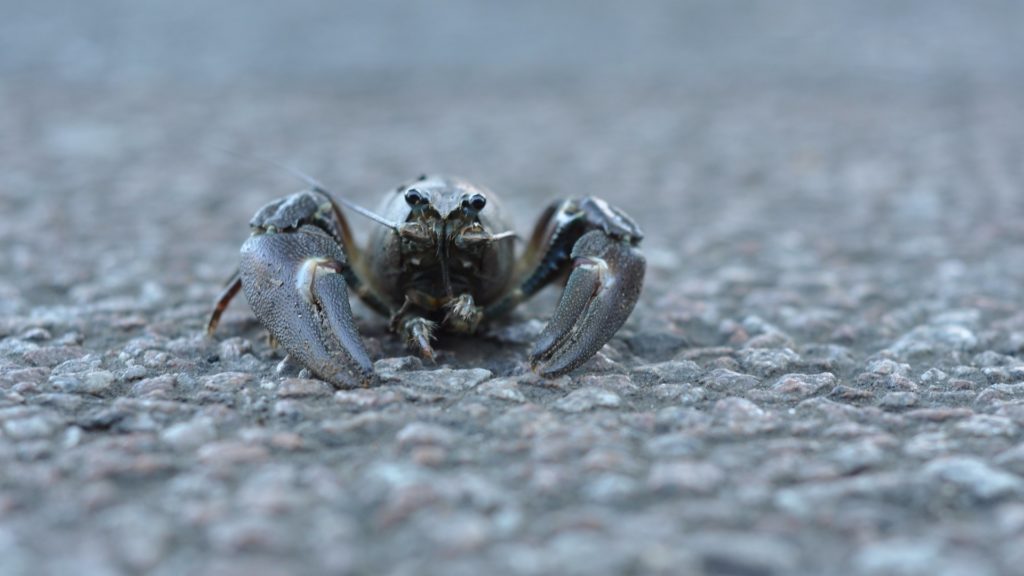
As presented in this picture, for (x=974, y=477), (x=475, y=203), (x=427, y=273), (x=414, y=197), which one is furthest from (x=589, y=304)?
(x=974, y=477)

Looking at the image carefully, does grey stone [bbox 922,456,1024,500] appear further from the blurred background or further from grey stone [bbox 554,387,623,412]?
the blurred background

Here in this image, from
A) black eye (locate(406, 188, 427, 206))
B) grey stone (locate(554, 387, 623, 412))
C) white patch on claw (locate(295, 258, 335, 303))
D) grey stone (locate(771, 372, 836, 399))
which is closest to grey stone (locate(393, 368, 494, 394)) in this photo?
grey stone (locate(554, 387, 623, 412))

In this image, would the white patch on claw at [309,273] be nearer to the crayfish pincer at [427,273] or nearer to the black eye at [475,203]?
the crayfish pincer at [427,273]

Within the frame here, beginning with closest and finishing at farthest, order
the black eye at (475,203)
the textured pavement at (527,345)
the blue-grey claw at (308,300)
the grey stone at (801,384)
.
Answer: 1. the textured pavement at (527,345)
2. the blue-grey claw at (308,300)
3. the grey stone at (801,384)
4. the black eye at (475,203)

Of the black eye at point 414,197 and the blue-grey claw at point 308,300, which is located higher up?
the black eye at point 414,197

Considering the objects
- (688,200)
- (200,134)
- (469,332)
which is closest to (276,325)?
(469,332)

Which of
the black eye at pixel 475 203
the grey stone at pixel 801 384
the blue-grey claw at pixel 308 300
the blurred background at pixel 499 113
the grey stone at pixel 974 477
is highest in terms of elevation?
the blurred background at pixel 499 113

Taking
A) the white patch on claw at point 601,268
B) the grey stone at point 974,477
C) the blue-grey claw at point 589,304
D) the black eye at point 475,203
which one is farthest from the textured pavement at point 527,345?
the black eye at point 475,203

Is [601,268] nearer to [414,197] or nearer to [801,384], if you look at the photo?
[414,197]
